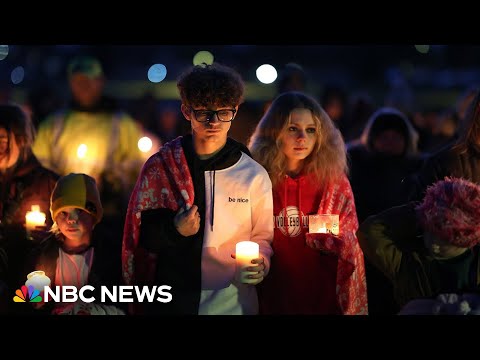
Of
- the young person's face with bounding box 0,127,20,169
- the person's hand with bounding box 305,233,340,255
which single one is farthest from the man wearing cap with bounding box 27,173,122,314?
the person's hand with bounding box 305,233,340,255

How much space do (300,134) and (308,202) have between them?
1.14ft

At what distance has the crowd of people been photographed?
2834 mm

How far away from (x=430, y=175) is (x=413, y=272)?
0.52 m

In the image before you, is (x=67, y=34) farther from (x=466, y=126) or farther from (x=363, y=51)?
(x=466, y=126)

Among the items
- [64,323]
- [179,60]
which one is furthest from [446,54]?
[64,323]

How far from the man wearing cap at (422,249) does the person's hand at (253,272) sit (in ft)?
1.82

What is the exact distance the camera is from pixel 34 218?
297 centimetres

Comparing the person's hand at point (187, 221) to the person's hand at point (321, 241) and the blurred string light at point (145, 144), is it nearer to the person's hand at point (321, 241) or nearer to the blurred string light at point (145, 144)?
the blurred string light at point (145, 144)

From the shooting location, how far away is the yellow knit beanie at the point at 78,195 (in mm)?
2926

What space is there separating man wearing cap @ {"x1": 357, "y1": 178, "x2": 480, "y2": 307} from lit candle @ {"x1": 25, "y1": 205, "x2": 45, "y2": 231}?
5.47ft

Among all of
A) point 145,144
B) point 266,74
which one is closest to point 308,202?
point 266,74

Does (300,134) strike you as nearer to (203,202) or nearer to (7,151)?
(203,202)

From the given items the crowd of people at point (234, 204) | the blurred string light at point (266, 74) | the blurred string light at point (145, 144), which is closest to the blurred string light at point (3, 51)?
the crowd of people at point (234, 204)

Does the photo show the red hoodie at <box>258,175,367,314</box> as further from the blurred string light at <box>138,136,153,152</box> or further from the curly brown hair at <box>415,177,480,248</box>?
the blurred string light at <box>138,136,153,152</box>
